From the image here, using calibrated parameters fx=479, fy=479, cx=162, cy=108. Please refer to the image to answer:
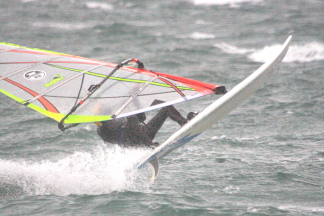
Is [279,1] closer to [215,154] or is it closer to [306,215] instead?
[215,154]

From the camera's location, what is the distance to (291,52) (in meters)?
12.4

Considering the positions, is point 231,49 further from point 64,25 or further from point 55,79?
point 55,79

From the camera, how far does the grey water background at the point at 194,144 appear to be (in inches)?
212

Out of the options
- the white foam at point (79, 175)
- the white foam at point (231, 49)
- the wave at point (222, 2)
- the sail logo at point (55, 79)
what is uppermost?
the wave at point (222, 2)

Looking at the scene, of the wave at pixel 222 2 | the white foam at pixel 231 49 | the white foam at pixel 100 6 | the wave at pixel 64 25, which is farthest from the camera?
the wave at pixel 222 2

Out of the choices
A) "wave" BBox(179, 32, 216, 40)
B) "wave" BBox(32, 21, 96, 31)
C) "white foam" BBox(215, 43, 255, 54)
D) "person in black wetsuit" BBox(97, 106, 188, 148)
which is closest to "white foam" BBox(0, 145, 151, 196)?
"person in black wetsuit" BBox(97, 106, 188, 148)

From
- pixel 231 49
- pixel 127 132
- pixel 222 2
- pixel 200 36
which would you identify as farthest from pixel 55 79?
pixel 222 2

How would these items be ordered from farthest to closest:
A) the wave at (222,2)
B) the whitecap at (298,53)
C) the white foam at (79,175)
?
the wave at (222,2)
the whitecap at (298,53)
the white foam at (79,175)

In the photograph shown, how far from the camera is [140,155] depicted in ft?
18.0

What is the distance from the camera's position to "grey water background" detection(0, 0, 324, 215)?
17.7 ft

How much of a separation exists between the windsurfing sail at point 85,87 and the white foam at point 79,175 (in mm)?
666

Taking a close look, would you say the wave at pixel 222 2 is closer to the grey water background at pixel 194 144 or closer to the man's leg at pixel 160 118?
the grey water background at pixel 194 144

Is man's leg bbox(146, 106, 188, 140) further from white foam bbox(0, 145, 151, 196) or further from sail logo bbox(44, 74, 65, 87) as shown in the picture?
sail logo bbox(44, 74, 65, 87)

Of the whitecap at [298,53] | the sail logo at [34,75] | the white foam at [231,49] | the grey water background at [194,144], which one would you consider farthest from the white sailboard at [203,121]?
the white foam at [231,49]
